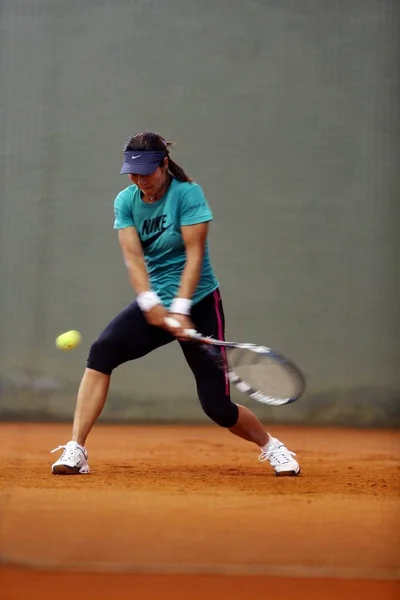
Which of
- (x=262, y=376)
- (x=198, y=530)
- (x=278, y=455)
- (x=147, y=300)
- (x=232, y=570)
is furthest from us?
(x=278, y=455)

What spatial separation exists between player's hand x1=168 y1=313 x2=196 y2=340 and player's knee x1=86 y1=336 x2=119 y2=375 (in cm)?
35

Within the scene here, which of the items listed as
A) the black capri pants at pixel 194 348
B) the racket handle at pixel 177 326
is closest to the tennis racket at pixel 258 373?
the racket handle at pixel 177 326

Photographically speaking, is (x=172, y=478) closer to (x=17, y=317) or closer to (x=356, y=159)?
(x=17, y=317)

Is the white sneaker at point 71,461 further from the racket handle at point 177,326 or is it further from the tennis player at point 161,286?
the racket handle at point 177,326

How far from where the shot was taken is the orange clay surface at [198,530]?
267cm

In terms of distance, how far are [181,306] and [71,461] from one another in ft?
2.63

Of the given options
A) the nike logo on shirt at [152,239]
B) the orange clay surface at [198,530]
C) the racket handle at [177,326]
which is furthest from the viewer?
the nike logo on shirt at [152,239]

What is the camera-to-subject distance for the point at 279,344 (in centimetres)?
473

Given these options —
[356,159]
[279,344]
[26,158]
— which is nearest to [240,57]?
[356,159]

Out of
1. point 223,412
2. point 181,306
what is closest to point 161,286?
point 181,306

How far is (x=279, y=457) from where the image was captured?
3.69m

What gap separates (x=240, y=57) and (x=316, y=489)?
183cm

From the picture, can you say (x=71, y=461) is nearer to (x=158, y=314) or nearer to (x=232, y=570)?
(x=158, y=314)

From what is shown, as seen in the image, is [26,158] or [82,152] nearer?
[26,158]
